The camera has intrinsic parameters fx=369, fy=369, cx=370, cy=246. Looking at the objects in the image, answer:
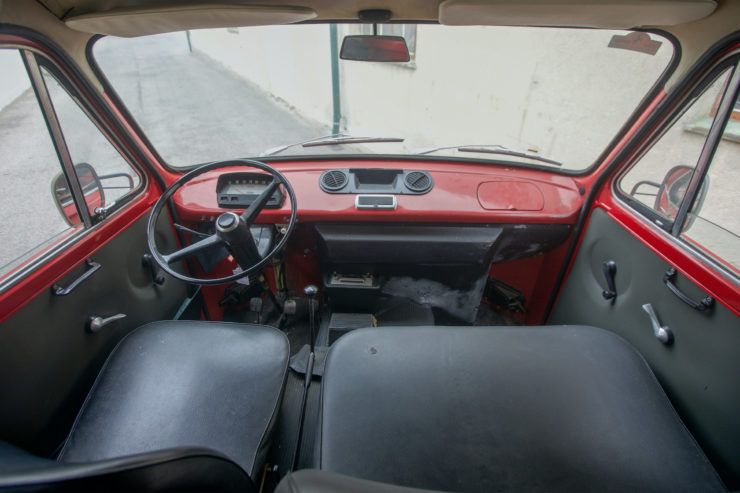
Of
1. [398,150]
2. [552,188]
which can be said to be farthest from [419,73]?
[552,188]

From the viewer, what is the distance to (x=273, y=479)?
142 cm

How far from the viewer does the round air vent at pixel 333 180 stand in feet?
6.95

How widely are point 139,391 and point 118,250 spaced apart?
67cm

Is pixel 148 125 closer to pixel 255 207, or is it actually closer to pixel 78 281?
pixel 255 207

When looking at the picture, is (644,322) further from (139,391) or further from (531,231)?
(139,391)

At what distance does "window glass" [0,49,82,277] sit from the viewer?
1300 millimetres

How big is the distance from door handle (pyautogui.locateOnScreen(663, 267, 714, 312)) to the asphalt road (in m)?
1.98

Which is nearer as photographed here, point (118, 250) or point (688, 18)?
point (688, 18)

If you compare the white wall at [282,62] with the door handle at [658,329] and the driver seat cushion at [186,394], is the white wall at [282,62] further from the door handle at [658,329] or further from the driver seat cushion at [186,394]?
the door handle at [658,329]

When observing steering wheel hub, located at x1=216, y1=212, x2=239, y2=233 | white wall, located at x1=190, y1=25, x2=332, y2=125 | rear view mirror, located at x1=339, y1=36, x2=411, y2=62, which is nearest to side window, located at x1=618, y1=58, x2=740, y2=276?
rear view mirror, located at x1=339, y1=36, x2=411, y2=62

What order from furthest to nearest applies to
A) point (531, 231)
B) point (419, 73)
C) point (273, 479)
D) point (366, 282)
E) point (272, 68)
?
point (272, 68)
point (419, 73)
point (366, 282)
point (531, 231)
point (273, 479)

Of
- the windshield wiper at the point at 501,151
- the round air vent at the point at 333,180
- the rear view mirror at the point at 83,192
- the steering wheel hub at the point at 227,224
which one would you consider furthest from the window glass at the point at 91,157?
the windshield wiper at the point at 501,151

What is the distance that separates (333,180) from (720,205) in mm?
1733

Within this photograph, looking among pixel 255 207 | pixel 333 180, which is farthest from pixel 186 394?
pixel 333 180
